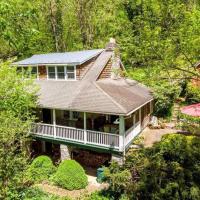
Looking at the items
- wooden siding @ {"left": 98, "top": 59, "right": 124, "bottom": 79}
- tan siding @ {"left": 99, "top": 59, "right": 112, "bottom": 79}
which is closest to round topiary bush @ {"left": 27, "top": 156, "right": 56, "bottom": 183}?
wooden siding @ {"left": 98, "top": 59, "right": 124, "bottom": 79}

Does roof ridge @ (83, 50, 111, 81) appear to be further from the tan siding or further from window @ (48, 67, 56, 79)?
window @ (48, 67, 56, 79)

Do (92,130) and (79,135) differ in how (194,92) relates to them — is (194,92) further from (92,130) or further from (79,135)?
(79,135)

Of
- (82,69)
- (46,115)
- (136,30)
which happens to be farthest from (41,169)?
(136,30)

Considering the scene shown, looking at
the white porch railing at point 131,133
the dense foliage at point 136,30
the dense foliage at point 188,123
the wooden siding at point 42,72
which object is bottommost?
the dense foliage at point 188,123

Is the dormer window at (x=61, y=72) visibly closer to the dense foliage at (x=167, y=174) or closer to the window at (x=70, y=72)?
the window at (x=70, y=72)

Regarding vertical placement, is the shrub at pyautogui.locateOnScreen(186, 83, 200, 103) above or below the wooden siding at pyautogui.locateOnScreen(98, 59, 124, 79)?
below

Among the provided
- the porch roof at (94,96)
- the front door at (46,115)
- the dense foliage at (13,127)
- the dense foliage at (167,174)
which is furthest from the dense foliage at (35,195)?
the front door at (46,115)
